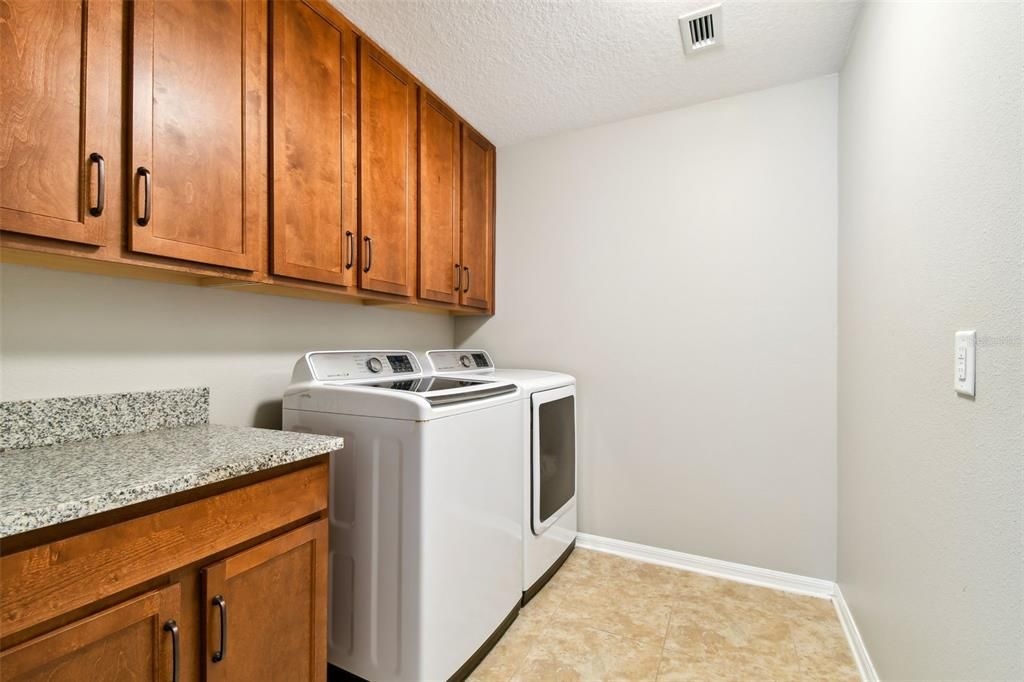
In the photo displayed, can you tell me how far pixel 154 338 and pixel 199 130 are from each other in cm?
67

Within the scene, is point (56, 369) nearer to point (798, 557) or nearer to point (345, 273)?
point (345, 273)

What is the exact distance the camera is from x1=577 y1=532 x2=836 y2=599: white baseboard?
209 centimetres

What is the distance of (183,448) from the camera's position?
3.80 ft

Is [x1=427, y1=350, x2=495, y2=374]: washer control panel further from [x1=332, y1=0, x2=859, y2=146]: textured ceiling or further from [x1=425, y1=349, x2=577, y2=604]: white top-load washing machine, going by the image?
[x1=332, y1=0, x2=859, y2=146]: textured ceiling

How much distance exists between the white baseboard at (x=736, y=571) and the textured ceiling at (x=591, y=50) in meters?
2.28

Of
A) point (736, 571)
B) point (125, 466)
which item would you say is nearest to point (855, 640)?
point (736, 571)

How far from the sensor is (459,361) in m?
2.61

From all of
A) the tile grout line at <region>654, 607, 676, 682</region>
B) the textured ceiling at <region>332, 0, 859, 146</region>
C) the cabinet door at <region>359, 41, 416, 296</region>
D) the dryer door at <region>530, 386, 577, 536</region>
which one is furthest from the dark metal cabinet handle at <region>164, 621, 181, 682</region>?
the textured ceiling at <region>332, 0, 859, 146</region>

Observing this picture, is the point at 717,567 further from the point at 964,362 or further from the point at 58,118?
the point at 58,118

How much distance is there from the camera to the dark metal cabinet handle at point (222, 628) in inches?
39.2

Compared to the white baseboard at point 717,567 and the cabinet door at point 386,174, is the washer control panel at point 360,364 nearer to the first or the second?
the cabinet door at point 386,174

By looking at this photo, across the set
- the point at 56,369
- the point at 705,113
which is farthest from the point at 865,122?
the point at 56,369

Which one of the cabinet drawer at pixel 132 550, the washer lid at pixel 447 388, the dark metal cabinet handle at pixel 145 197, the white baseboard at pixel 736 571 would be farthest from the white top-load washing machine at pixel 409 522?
the white baseboard at pixel 736 571

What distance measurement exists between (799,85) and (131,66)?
2514 mm
